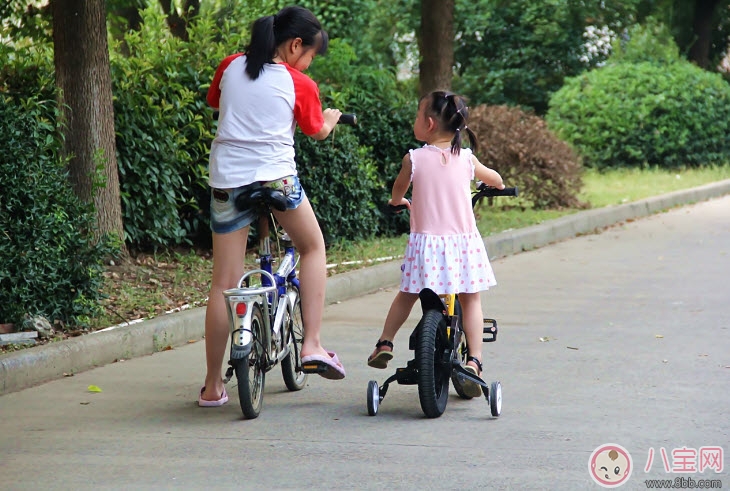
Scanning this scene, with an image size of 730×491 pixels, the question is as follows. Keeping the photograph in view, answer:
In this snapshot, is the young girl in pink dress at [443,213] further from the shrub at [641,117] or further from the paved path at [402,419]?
the shrub at [641,117]

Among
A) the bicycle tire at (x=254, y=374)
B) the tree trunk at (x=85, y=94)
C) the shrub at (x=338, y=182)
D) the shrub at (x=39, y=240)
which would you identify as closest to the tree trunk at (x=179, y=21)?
the shrub at (x=338, y=182)

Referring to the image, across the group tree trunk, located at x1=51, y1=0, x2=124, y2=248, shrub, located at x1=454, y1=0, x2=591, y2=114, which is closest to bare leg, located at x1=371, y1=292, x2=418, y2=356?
tree trunk, located at x1=51, y1=0, x2=124, y2=248

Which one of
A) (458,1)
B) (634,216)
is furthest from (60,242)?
(458,1)

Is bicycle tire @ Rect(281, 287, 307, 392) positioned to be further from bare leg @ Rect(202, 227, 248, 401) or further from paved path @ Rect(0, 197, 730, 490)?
bare leg @ Rect(202, 227, 248, 401)

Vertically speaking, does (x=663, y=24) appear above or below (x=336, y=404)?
above

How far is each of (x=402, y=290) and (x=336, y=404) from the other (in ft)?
2.13

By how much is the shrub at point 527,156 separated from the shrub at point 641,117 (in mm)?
5871

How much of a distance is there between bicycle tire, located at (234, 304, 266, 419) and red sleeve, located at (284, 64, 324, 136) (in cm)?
86

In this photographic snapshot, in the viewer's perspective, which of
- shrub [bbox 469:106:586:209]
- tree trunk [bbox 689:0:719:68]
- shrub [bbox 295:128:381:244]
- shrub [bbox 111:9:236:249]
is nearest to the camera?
shrub [bbox 111:9:236:249]

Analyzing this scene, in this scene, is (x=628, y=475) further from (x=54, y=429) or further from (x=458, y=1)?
(x=458, y=1)

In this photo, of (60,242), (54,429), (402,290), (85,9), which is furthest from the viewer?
(85,9)

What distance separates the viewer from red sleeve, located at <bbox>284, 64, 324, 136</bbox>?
5520 mm

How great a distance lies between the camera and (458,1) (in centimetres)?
2662

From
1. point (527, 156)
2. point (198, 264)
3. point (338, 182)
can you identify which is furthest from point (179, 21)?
point (198, 264)
